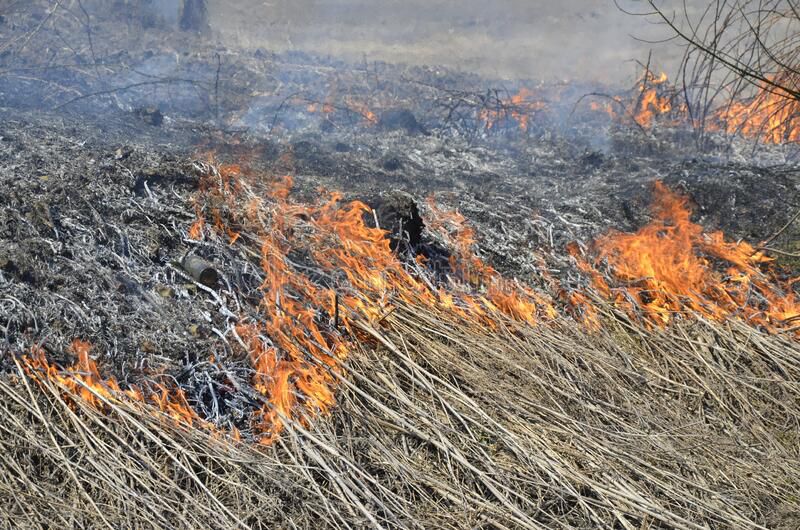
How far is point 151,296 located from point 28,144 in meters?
4.47

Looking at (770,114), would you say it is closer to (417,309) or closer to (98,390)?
(417,309)

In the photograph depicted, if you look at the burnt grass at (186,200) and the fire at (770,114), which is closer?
the fire at (770,114)

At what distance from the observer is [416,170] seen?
33.9 feet

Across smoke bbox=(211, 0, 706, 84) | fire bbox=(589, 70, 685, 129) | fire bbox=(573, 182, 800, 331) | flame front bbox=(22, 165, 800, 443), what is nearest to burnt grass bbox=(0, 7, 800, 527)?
flame front bbox=(22, 165, 800, 443)

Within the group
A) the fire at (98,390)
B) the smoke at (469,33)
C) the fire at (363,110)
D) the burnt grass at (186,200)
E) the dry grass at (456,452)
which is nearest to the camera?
the dry grass at (456,452)

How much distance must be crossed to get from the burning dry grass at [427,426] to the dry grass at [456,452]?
0.01m

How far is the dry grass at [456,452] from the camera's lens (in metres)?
3.51

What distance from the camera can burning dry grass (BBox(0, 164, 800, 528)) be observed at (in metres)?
3.54

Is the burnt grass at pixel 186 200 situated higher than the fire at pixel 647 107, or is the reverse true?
the fire at pixel 647 107

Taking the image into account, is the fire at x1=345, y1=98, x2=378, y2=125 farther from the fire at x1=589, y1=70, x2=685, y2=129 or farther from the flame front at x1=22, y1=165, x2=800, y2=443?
the flame front at x1=22, y1=165, x2=800, y2=443

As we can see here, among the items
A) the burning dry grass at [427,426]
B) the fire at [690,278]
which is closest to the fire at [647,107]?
the fire at [690,278]

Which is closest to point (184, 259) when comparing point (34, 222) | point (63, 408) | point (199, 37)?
point (34, 222)

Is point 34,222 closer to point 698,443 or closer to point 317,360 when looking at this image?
point 317,360

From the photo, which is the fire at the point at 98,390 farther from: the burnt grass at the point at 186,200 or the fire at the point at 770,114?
the fire at the point at 770,114
